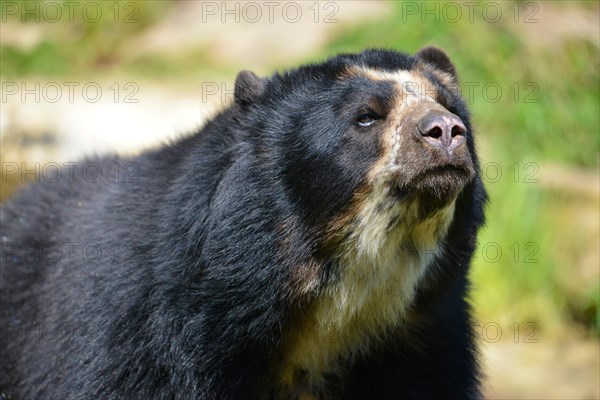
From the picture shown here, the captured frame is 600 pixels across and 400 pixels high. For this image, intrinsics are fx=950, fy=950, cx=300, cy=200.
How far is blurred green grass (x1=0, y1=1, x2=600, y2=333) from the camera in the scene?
1029cm

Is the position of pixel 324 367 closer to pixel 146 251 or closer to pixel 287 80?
pixel 146 251

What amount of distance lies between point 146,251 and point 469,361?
201cm

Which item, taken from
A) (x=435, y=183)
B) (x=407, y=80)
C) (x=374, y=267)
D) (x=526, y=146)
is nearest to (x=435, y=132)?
(x=435, y=183)

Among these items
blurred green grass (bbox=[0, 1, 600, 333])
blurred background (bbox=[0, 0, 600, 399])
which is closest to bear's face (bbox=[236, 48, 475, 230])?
blurred background (bbox=[0, 0, 600, 399])

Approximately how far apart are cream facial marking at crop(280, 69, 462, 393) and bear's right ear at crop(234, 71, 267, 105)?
2.00 ft

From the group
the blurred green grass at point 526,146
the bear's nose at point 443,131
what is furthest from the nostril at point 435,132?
the blurred green grass at point 526,146

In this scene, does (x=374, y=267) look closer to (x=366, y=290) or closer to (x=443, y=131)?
(x=366, y=290)

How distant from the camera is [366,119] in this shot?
4.80 meters

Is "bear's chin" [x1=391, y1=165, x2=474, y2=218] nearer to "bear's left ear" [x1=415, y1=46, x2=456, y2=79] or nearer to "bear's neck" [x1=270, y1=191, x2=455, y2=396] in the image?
"bear's neck" [x1=270, y1=191, x2=455, y2=396]

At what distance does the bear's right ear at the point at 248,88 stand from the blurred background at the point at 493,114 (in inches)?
111

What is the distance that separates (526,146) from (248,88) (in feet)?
20.7

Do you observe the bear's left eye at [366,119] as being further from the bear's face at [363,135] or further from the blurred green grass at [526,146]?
the blurred green grass at [526,146]

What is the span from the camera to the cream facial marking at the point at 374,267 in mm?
4680

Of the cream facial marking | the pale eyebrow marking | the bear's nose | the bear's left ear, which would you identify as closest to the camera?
the bear's nose
